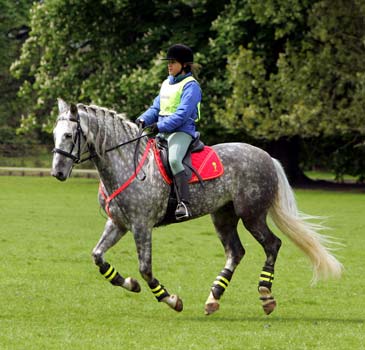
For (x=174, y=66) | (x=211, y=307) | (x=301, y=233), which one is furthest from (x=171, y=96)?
(x=211, y=307)

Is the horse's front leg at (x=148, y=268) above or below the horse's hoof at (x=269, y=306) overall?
above

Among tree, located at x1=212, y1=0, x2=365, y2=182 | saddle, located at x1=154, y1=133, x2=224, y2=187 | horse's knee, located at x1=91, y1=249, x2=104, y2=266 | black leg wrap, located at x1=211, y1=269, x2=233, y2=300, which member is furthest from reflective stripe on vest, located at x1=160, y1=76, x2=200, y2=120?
tree, located at x1=212, y1=0, x2=365, y2=182

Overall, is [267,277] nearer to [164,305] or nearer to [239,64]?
[164,305]

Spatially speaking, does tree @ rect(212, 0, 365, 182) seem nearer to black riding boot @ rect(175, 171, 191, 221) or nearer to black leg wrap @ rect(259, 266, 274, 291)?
black leg wrap @ rect(259, 266, 274, 291)

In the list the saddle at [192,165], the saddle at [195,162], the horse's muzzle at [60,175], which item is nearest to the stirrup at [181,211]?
the saddle at [192,165]

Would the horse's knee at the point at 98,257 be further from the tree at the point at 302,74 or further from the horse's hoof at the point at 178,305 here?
the tree at the point at 302,74

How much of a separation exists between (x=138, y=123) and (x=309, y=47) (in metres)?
25.7

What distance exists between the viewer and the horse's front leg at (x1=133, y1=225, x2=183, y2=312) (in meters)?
12.3

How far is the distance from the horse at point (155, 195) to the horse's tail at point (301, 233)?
0.01 meters

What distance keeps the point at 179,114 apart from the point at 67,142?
1298 millimetres

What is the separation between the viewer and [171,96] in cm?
1268

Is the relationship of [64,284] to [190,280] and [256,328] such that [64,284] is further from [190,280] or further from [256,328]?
[256,328]

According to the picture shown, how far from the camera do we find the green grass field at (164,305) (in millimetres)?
10758

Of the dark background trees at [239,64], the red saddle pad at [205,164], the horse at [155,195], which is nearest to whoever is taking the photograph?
the horse at [155,195]
